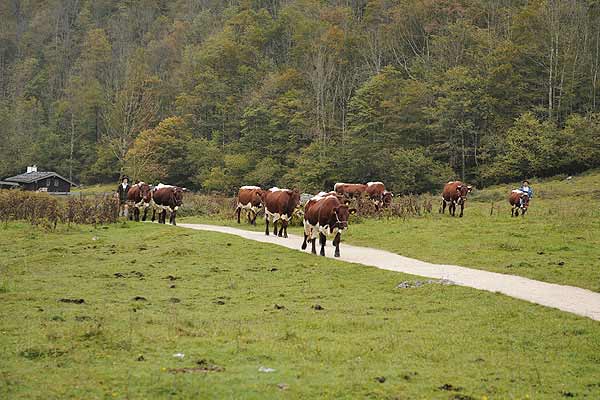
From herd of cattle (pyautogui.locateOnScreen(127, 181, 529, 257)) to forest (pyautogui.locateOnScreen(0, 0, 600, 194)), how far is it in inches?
744

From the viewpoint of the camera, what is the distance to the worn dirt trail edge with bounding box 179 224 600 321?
12156 mm

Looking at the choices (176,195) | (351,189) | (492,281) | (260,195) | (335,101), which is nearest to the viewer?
(492,281)

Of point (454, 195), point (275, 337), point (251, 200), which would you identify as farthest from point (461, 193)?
point (275, 337)

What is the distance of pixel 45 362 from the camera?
25.8 feet

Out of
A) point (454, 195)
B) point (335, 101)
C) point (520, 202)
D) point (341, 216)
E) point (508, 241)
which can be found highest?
point (335, 101)

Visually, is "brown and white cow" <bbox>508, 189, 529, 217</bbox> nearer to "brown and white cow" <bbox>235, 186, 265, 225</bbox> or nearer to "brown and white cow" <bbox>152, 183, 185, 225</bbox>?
"brown and white cow" <bbox>235, 186, 265, 225</bbox>

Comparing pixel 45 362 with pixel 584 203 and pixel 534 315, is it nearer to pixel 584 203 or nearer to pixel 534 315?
pixel 534 315

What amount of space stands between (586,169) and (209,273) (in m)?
40.4

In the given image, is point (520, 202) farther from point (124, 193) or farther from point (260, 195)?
point (124, 193)

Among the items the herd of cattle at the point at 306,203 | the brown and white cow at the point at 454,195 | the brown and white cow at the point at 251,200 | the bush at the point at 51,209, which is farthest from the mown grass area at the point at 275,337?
the brown and white cow at the point at 454,195

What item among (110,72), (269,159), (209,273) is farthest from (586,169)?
(110,72)

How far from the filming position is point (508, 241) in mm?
20641

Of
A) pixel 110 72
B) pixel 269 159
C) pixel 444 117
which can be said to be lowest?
pixel 269 159

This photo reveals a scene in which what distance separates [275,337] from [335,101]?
60.0 meters
